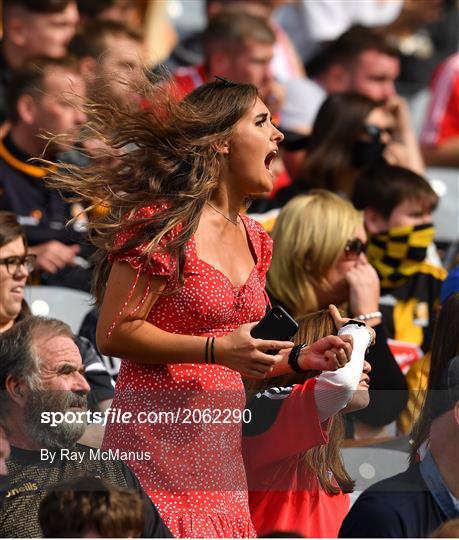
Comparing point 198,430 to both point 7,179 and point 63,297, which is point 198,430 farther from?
point 7,179

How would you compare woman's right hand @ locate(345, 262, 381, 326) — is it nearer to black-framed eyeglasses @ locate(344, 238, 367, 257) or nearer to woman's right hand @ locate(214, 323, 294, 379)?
black-framed eyeglasses @ locate(344, 238, 367, 257)

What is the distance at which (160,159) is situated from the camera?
364 cm

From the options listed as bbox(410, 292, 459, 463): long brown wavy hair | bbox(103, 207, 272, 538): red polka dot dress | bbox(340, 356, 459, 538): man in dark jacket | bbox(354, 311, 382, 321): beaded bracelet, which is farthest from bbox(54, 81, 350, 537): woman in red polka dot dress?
bbox(354, 311, 382, 321): beaded bracelet

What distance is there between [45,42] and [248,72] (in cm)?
120

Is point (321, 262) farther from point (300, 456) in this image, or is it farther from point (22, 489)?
point (22, 489)

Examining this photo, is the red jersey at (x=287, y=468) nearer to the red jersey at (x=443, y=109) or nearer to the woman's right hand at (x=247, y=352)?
the woman's right hand at (x=247, y=352)

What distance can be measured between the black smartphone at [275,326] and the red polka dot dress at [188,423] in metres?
0.23

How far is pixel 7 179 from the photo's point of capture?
619 centimetres

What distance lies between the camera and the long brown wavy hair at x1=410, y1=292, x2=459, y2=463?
3.65m

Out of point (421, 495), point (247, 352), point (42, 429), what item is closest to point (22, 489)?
point (42, 429)

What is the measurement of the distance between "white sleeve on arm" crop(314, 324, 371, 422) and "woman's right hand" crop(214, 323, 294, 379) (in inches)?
10.8

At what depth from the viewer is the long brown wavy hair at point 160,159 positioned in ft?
11.7

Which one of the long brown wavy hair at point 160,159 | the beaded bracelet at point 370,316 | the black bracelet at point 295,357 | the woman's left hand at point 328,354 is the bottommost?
the beaded bracelet at point 370,316

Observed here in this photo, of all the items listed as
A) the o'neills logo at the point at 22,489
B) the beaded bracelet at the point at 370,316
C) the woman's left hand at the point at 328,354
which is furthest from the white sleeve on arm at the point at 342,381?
the beaded bracelet at the point at 370,316
